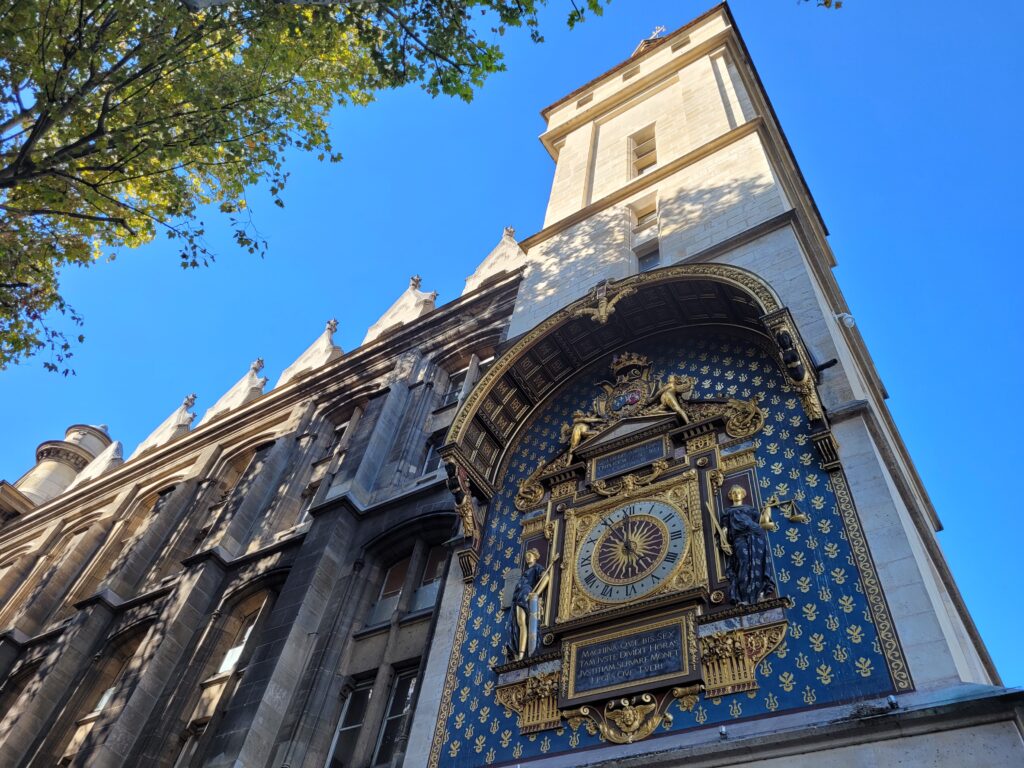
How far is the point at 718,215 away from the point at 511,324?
18.3 ft

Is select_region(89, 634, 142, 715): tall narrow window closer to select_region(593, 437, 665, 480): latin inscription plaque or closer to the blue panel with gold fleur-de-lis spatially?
the blue panel with gold fleur-de-lis

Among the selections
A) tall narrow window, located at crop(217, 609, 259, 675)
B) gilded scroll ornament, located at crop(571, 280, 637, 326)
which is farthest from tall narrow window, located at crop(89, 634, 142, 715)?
gilded scroll ornament, located at crop(571, 280, 637, 326)

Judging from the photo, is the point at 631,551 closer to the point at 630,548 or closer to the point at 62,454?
the point at 630,548

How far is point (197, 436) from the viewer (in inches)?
1209

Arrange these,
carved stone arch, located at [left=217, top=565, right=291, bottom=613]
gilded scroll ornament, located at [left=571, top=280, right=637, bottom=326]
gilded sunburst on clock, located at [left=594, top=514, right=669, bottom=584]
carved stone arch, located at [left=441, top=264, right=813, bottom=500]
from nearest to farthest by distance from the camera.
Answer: gilded sunburst on clock, located at [left=594, top=514, right=669, bottom=584]
carved stone arch, located at [left=441, top=264, right=813, bottom=500]
gilded scroll ornament, located at [left=571, top=280, right=637, bottom=326]
carved stone arch, located at [left=217, top=565, right=291, bottom=613]

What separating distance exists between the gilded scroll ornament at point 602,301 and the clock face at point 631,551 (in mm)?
4286

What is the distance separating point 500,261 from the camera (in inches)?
1126

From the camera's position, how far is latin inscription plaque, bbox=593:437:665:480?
46.8ft

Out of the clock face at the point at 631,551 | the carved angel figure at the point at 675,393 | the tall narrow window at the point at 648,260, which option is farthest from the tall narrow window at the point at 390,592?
the tall narrow window at the point at 648,260

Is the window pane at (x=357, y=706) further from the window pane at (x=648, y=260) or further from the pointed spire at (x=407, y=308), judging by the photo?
the pointed spire at (x=407, y=308)

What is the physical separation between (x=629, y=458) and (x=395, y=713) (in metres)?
6.41

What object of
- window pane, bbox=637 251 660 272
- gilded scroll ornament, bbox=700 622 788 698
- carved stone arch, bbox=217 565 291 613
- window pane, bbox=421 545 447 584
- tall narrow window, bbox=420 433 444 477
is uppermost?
window pane, bbox=637 251 660 272

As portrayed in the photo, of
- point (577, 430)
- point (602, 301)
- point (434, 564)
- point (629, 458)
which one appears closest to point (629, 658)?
point (629, 458)

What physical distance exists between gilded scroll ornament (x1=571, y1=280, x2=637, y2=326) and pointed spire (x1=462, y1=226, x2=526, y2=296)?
1040 cm
